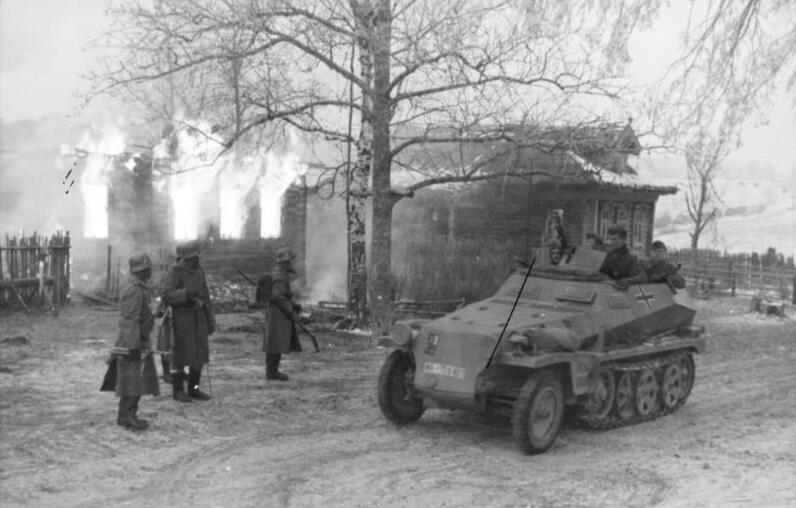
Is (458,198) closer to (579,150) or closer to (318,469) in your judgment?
(579,150)

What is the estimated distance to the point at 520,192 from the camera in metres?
29.5

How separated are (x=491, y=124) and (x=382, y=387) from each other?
7300 millimetres

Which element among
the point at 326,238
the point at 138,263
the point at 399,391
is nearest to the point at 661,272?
the point at 399,391

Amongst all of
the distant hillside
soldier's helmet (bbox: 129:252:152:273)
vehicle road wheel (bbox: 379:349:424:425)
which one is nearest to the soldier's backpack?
vehicle road wheel (bbox: 379:349:424:425)

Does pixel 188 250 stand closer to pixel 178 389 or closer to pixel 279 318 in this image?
pixel 178 389

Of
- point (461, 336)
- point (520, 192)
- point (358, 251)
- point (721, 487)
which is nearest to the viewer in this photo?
point (721, 487)

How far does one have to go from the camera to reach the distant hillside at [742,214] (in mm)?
56938

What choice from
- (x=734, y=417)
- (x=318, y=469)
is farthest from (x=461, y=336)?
(x=734, y=417)

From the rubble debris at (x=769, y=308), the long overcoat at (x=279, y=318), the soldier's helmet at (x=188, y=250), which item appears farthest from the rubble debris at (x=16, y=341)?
the rubble debris at (x=769, y=308)

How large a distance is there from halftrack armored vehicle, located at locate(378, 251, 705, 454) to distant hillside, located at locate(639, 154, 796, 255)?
122 ft

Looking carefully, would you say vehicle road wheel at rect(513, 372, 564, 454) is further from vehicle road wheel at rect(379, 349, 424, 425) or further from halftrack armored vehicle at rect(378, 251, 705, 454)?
vehicle road wheel at rect(379, 349, 424, 425)

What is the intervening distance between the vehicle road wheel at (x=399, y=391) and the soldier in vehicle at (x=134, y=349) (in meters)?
2.47

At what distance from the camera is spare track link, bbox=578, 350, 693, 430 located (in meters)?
9.83

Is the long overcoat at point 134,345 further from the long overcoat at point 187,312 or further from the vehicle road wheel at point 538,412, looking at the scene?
the vehicle road wheel at point 538,412
